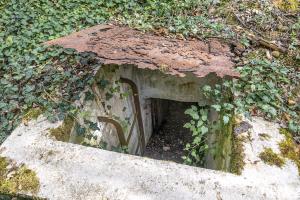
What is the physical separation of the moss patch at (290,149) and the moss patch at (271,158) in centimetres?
7

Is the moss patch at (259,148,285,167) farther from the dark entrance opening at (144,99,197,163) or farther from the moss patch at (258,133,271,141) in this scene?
the dark entrance opening at (144,99,197,163)

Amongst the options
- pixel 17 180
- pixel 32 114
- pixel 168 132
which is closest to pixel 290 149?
pixel 17 180

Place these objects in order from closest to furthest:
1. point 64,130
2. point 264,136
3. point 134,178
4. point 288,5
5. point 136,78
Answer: point 134,178, point 264,136, point 64,130, point 288,5, point 136,78

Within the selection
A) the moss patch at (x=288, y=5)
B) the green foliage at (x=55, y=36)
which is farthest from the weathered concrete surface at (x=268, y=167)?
the moss patch at (x=288, y=5)

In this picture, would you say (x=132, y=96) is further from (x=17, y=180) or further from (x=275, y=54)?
(x=17, y=180)

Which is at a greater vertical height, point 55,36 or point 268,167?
point 55,36

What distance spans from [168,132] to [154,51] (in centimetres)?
481

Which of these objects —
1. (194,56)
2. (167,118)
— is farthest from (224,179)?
(167,118)

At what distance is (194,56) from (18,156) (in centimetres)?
199

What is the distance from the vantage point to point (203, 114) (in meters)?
3.32

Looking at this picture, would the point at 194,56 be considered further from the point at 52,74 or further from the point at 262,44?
the point at 52,74

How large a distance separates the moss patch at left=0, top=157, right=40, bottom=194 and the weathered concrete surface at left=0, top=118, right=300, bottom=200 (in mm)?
59

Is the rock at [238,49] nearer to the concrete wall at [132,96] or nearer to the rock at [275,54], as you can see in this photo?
the rock at [275,54]

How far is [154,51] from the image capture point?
10.7 ft
